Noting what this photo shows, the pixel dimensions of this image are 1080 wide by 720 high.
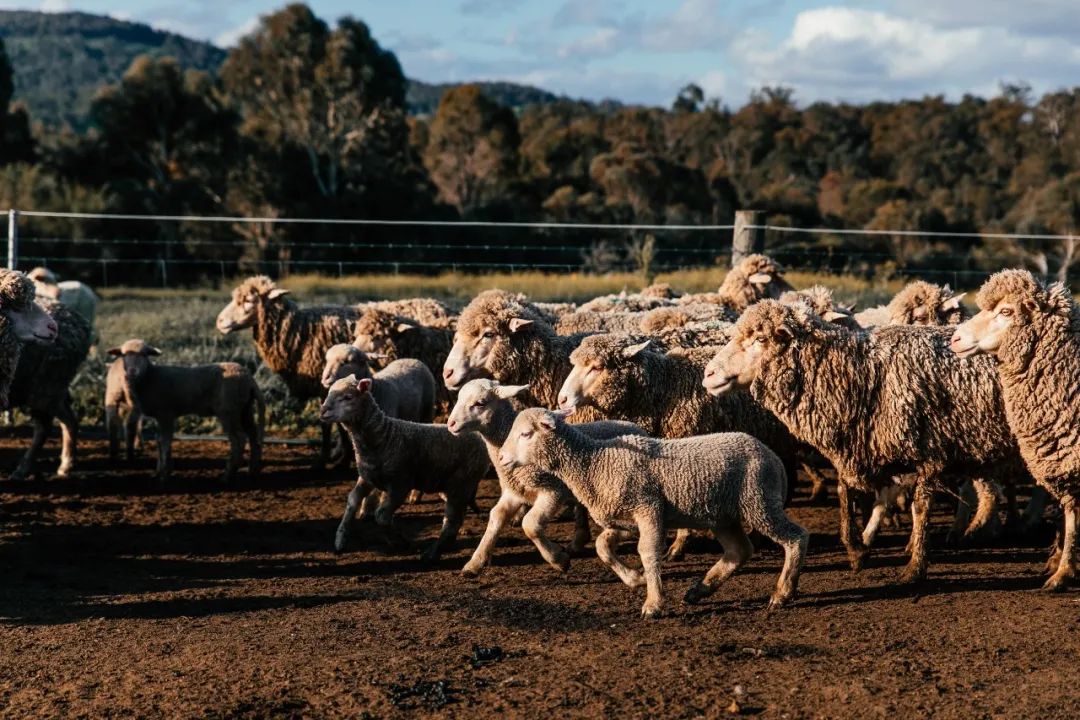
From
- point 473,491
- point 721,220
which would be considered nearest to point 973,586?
point 473,491

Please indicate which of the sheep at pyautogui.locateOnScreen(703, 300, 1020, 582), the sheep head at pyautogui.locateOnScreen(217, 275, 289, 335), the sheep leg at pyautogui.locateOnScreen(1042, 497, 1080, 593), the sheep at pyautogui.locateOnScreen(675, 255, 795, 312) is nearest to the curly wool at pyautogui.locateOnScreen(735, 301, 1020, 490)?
the sheep at pyautogui.locateOnScreen(703, 300, 1020, 582)

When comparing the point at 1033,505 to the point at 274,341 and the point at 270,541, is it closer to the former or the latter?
the point at 270,541

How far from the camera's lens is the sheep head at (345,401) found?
8.57 meters

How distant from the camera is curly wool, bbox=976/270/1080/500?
285 inches

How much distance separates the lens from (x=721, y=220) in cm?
4819

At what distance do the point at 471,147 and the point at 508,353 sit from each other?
44909 mm

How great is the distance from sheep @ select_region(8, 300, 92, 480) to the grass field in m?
2.37

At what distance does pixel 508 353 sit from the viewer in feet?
30.3

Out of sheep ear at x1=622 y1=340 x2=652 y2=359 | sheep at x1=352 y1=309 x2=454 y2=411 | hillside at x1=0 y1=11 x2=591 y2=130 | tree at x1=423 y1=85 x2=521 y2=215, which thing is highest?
hillside at x1=0 y1=11 x2=591 y2=130

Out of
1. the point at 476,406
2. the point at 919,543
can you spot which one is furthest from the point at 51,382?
the point at 919,543

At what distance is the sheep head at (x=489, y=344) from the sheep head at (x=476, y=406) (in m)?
1.38

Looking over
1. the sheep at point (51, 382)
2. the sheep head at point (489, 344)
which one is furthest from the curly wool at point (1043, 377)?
the sheep at point (51, 382)

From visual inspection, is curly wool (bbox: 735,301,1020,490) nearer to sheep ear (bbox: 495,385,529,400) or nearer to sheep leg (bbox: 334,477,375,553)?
sheep ear (bbox: 495,385,529,400)

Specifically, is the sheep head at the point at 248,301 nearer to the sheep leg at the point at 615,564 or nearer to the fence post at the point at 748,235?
the fence post at the point at 748,235
